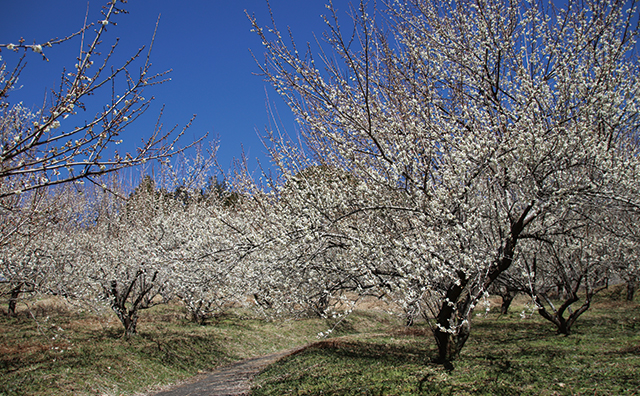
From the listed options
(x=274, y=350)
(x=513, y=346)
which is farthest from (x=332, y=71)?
(x=274, y=350)

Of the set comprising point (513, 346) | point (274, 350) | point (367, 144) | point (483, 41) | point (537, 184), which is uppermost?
point (483, 41)

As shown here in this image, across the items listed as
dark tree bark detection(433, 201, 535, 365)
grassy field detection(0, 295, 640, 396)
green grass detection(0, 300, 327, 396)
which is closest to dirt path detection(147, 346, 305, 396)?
grassy field detection(0, 295, 640, 396)

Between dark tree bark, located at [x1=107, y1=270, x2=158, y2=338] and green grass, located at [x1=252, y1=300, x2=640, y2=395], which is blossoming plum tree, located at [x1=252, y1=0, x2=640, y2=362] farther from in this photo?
dark tree bark, located at [x1=107, y1=270, x2=158, y2=338]

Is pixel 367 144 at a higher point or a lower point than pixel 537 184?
higher

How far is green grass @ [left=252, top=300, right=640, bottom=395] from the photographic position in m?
5.34

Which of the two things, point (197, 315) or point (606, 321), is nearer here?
point (606, 321)

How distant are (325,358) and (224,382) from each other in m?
2.67

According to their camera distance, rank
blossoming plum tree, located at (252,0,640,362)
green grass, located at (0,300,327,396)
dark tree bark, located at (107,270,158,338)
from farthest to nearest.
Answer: dark tree bark, located at (107,270,158,338) < green grass, located at (0,300,327,396) < blossoming plum tree, located at (252,0,640,362)

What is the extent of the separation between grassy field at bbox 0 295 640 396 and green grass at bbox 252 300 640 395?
0.08ft

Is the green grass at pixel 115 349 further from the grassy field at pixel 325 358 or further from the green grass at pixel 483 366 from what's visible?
the green grass at pixel 483 366

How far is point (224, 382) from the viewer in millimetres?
9312

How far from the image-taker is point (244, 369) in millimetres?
10906

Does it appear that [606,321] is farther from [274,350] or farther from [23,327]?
[23,327]

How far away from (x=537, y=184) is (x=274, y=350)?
465 inches
